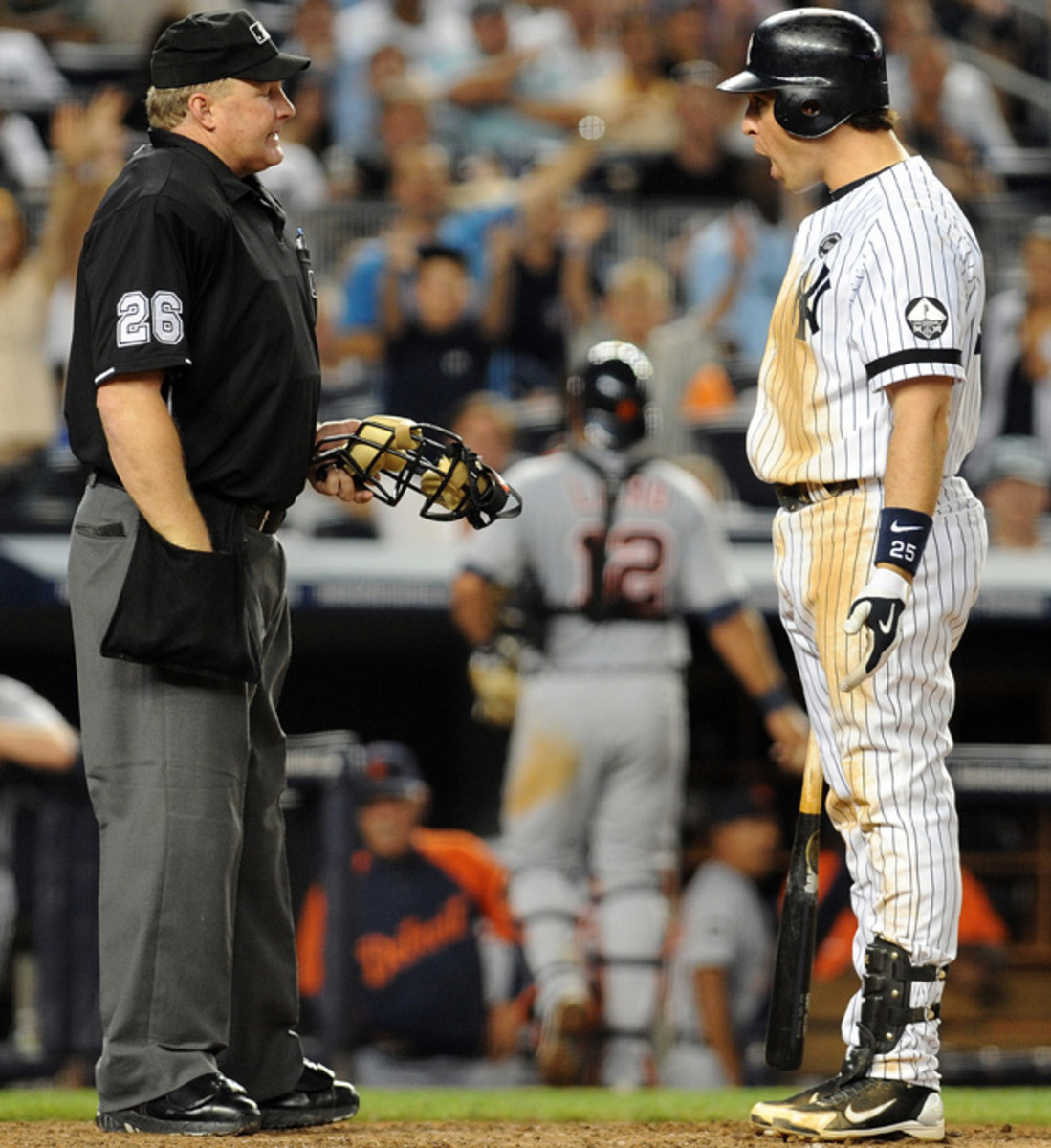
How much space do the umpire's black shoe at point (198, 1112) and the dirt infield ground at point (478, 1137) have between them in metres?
0.03

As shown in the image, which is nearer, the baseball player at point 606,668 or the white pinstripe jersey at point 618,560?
the baseball player at point 606,668

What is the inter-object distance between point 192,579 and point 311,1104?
1014mm

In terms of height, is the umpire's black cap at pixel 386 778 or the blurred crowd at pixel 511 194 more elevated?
the blurred crowd at pixel 511 194

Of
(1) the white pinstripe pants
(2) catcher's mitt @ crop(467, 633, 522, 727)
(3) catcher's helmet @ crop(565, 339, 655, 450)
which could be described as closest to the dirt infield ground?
(1) the white pinstripe pants

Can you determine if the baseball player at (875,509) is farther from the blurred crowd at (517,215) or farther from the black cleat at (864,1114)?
the blurred crowd at (517,215)

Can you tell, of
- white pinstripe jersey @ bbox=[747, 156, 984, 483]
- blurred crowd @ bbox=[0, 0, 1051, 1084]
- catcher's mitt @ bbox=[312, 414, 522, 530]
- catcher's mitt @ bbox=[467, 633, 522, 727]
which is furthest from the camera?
blurred crowd @ bbox=[0, 0, 1051, 1084]

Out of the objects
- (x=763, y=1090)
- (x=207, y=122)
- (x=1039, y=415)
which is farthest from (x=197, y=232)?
(x=1039, y=415)

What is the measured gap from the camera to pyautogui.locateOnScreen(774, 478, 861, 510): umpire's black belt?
3.20 metres

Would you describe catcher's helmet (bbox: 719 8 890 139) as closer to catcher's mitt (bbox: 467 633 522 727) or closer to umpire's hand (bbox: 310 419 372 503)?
umpire's hand (bbox: 310 419 372 503)

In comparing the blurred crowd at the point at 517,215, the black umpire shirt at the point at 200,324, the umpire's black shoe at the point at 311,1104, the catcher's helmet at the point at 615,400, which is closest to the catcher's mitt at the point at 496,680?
the blurred crowd at the point at 517,215

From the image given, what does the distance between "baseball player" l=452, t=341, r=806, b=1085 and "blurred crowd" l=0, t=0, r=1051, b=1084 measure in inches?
11.5

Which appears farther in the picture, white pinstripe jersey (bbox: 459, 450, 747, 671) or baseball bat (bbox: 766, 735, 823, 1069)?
white pinstripe jersey (bbox: 459, 450, 747, 671)

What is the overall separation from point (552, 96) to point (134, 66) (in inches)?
82.7

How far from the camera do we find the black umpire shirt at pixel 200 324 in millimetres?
3162
